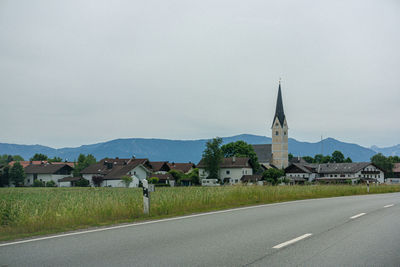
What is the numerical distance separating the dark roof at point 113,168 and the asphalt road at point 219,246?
80326mm

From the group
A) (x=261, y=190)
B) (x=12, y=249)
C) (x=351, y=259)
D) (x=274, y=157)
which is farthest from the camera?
(x=274, y=157)

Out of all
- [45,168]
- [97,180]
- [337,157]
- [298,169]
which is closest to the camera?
[97,180]

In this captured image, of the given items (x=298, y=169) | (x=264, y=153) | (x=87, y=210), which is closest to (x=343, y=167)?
(x=298, y=169)

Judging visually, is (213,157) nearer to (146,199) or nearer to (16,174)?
(16,174)

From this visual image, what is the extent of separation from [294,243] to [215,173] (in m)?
96.6

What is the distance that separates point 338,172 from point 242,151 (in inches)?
1122

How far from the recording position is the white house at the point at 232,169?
346 feet

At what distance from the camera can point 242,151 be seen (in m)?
118

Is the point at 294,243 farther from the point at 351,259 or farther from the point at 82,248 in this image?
the point at 82,248

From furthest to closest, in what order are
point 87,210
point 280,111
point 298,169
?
point 280,111 → point 298,169 → point 87,210

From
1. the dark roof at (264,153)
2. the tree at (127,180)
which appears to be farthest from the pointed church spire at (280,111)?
the tree at (127,180)

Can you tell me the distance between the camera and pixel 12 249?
675 cm

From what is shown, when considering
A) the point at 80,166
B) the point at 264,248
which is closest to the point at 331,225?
the point at 264,248

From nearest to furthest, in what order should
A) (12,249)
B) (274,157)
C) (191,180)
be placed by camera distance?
(12,249)
(191,180)
(274,157)
